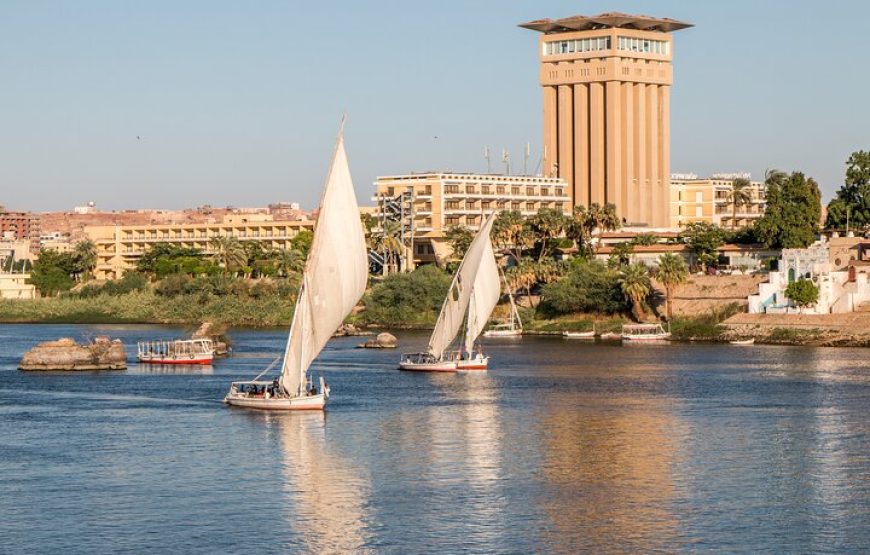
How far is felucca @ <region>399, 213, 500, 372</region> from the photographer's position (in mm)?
98312

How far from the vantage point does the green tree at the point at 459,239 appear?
548ft

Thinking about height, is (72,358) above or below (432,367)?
above

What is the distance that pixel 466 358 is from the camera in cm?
10338

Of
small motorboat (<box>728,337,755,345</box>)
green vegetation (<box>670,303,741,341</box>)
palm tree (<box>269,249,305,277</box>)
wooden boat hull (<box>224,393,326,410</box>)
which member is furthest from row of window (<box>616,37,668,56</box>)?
wooden boat hull (<box>224,393,326,410</box>)

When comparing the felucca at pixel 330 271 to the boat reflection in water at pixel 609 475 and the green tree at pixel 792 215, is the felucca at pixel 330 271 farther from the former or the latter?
the green tree at pixel 792 215

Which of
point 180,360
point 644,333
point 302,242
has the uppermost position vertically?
point 302,242

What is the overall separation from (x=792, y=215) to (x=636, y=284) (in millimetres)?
24940

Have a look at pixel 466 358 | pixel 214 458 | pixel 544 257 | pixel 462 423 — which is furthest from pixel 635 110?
pixel 214 458

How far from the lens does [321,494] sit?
Result: 174 ft

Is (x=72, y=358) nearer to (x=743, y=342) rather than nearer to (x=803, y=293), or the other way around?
(x=743, y=342)

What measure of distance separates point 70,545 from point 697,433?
3060 centimetres

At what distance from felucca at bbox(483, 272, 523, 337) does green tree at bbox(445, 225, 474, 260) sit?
771 inches

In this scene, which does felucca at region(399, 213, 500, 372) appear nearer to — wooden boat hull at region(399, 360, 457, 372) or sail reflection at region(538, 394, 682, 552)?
wooden boat hull at region(399, 360, 457, 372)

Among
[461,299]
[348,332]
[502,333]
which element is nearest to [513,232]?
[502,333]
